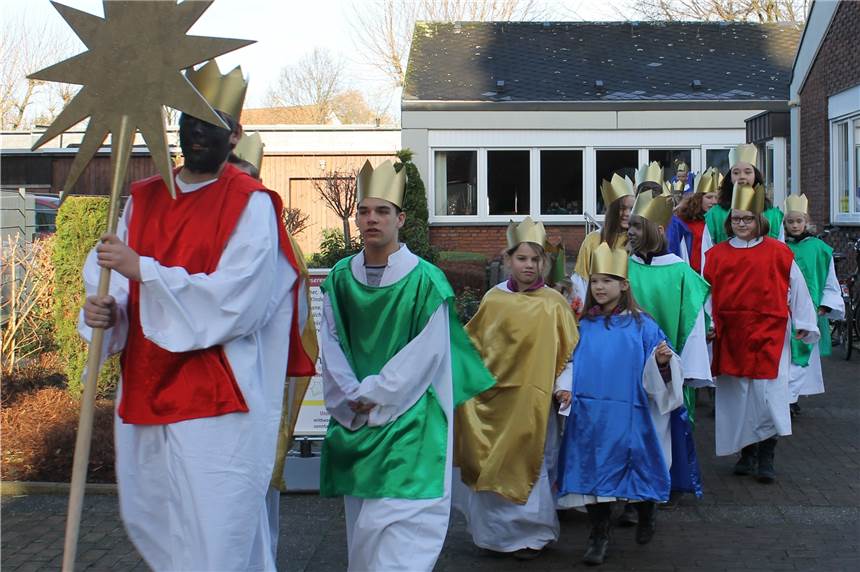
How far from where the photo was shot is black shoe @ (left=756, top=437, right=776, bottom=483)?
816 centimetres

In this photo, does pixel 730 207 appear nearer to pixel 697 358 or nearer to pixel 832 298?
pixel 832 298

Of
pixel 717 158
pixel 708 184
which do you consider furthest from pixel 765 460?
pixel 717 158

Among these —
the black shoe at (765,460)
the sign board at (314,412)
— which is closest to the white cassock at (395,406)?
the sign board at (314,412)

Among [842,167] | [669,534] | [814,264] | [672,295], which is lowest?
[669,534]

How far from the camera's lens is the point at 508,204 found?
25578 mm

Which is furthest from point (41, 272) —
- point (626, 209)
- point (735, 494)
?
point (735, 494)

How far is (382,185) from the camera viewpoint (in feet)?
17.2

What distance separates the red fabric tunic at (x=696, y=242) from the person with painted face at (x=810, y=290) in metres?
0.92

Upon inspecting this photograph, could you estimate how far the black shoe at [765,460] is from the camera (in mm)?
8164

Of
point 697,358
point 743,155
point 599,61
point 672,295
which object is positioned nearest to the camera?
point 697,358

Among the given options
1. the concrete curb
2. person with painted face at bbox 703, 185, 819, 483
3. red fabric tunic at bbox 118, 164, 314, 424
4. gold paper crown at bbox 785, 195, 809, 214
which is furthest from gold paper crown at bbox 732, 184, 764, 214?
red fabric tunic at bbox 118, 164, 314, 424

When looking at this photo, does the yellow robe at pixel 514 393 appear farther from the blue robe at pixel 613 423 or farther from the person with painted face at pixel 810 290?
the person with painted face at pixel 810 290

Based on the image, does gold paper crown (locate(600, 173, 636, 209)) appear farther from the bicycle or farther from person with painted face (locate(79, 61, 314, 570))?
the bicycle

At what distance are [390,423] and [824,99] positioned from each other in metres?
15.4
